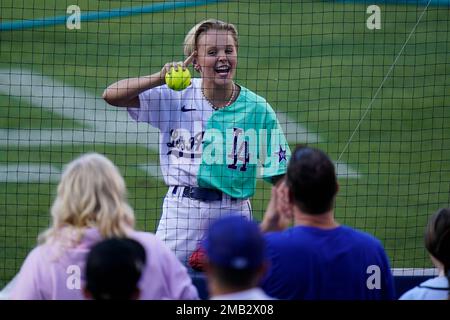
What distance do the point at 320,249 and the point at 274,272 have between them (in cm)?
24

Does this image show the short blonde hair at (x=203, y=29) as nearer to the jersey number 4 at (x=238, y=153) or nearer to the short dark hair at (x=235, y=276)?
the jersey number 4 at (x=238, y=153)

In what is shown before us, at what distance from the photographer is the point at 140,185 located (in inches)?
438

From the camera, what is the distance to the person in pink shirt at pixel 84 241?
4.49m

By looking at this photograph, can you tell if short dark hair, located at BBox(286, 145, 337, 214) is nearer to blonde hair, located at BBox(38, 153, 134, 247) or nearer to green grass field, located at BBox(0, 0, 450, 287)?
blonde hair, located at BBox(38, 153, 134, 247)

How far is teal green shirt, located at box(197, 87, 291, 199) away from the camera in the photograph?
704cm

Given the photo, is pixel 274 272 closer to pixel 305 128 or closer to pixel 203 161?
pixel 203 161

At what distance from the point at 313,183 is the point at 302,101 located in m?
9.00

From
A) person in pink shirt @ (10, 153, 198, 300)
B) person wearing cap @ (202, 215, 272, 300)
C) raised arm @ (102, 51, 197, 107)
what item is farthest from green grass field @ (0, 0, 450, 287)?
person wearing cap @ (202, 215, 272, 300)

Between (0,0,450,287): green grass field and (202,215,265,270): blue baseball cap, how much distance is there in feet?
16.2

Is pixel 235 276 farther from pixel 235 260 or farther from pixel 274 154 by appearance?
pixel 274 154

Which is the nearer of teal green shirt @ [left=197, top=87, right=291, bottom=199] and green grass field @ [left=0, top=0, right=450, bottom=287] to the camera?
teal green shirt @ [left=197, top=87, right=291, bottom=199]

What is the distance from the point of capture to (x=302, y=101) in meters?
13.6

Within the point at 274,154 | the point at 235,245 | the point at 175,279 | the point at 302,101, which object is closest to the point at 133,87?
the point at 274,154

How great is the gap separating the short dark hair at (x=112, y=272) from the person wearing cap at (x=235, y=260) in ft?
1.02
